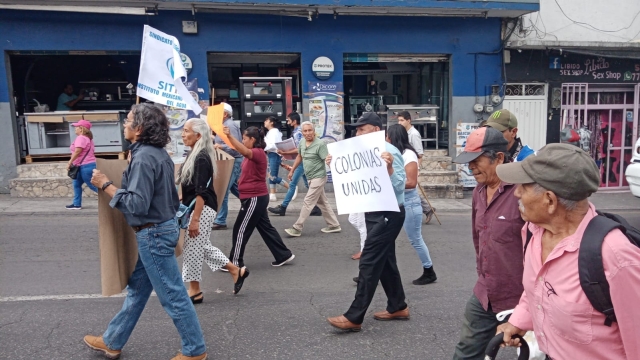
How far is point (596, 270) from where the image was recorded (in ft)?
5.60

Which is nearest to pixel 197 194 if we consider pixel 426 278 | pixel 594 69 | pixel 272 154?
pixel 426 278

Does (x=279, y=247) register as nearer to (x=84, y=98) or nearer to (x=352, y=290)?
(x=352, y=290)

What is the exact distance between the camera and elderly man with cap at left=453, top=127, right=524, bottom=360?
2.79 metres

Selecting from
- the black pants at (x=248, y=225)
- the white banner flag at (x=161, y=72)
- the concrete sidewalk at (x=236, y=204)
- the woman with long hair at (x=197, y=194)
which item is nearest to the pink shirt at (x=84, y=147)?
the concrete sidewalk at (x=236, y=204)

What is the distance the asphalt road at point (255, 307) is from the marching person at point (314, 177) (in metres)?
0.54

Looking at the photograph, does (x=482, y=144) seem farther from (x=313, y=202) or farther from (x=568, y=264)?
(x=313, y=202)

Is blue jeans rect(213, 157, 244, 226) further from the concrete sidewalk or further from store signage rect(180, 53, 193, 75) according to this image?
store signage rect(180, 53, 193, 75)

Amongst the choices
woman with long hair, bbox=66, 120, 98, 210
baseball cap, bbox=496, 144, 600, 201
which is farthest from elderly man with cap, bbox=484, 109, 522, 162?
woman with long hair, bbox=66, 120, 98, 210

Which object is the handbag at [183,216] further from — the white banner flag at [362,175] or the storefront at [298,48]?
the storefront at [298,48]

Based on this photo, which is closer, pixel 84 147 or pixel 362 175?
pixel 362 175

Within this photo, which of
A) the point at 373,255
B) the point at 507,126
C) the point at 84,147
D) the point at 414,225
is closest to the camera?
the point at 507,126

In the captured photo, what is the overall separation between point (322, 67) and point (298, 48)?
0.68 m

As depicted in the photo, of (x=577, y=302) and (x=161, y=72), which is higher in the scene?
(x=161, y=72)

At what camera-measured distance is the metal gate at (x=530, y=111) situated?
40.6ft
